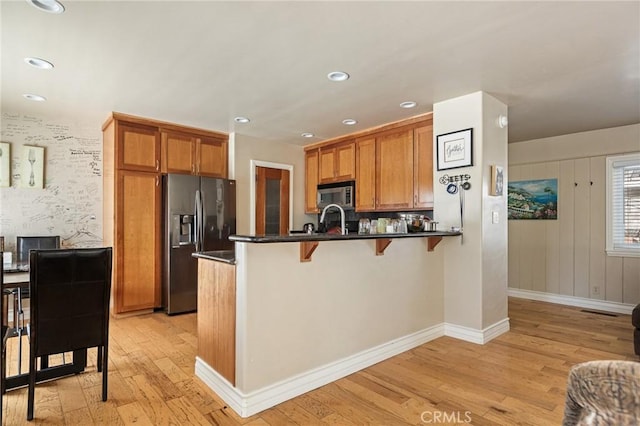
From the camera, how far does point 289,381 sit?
227 centimetres

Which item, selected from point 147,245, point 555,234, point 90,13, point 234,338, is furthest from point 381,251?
point 555,234

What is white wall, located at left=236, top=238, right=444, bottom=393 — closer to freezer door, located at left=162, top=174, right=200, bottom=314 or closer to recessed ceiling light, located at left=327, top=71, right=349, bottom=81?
recessed ceiling light, located at left=327, top=71, right=349, bottom=81

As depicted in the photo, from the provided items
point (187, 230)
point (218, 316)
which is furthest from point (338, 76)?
point (187, 230)

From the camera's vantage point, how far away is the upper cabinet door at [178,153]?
440cm

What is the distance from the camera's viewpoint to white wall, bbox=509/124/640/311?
4.45 m

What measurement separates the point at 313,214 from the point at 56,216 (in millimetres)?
3495

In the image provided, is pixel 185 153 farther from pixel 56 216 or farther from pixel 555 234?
pixel 555 234

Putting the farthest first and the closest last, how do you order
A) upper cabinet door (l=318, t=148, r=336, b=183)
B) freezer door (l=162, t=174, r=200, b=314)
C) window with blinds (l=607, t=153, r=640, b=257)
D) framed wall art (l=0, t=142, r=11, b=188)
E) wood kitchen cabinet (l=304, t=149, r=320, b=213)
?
1. wood kitchen cabinet (l=304, t=149, r=320, b=213)
2. upper cabinet door (l=318, t=148, r=336, b=183)
3. window with blinds (l=607, t=153, r=640, b=257)
4. freezer door (l=162, t=174, r=200, b=314)
5. framed wall art (l=0, t=142, r=11, b=188)

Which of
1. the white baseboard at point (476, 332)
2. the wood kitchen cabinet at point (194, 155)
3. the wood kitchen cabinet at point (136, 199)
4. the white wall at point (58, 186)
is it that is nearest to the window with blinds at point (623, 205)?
the white baseboard at point (476, 332)

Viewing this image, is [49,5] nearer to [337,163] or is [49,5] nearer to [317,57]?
[317,57]

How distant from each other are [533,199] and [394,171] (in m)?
2.42

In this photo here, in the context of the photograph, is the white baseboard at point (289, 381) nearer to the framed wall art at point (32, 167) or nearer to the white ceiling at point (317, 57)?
the white ceiling at point (317, 57)

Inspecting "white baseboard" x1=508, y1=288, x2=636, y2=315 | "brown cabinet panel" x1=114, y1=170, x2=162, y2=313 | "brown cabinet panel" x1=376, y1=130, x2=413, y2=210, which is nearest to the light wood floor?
"brown cabinet panel" x1=114, y1=170, x2=162, y2=313

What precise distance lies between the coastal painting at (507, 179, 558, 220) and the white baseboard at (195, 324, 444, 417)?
136 inches
